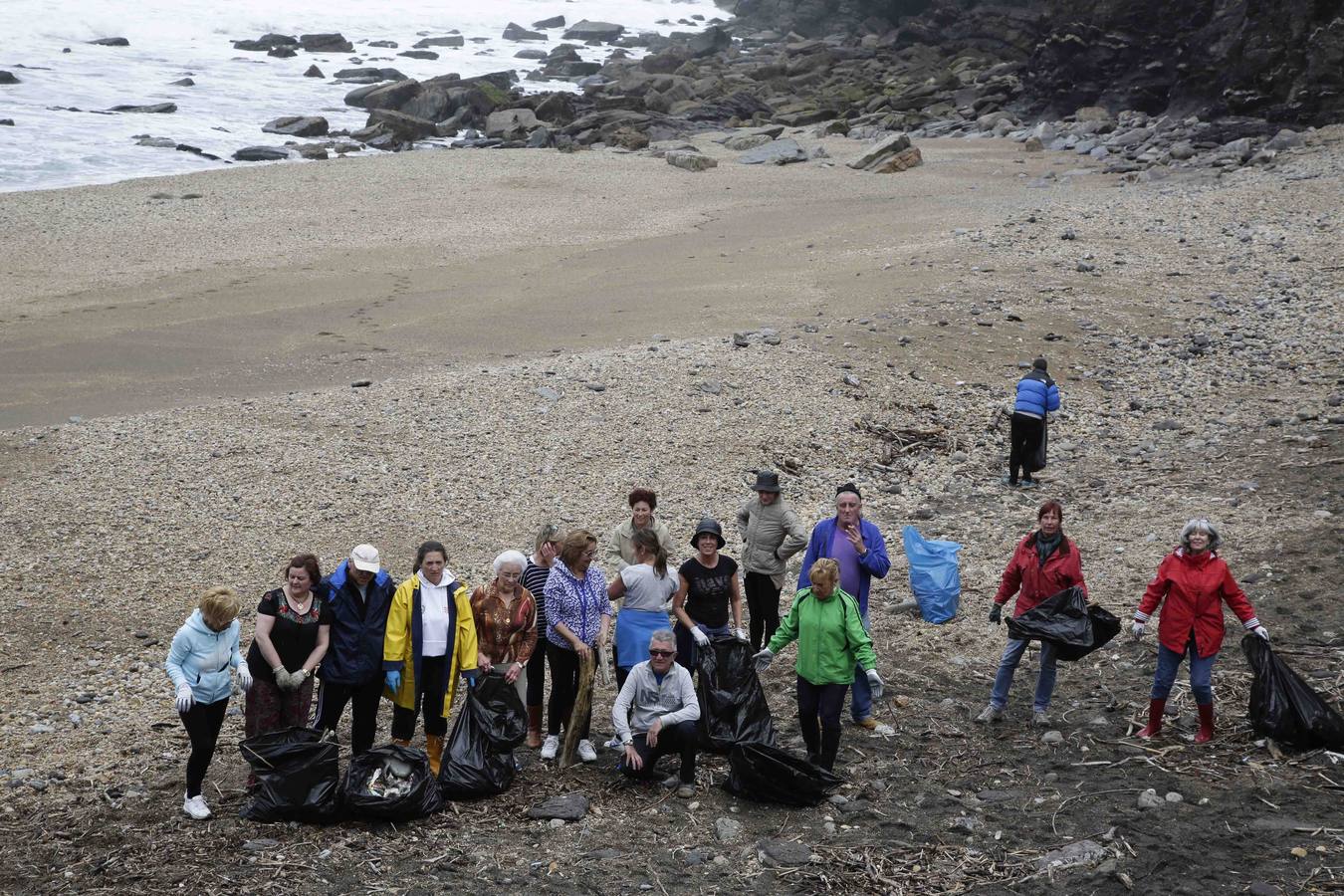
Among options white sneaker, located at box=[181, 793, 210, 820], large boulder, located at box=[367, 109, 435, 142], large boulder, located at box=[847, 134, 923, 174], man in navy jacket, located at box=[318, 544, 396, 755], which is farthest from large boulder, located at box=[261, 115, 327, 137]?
white sneaker, located at box=[181, 793, 210, 820]

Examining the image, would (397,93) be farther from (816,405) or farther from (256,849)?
(256,849)

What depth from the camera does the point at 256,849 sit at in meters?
6.09

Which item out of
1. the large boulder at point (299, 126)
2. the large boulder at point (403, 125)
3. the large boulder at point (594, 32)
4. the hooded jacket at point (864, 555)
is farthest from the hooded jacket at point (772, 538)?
the large boulder at point (594, 32)

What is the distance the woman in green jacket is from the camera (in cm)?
680

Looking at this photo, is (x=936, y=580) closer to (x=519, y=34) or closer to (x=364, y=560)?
(x=364, y=560)

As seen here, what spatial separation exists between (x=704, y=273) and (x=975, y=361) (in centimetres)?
676

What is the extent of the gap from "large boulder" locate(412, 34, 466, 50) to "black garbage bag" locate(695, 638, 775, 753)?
2657 inches

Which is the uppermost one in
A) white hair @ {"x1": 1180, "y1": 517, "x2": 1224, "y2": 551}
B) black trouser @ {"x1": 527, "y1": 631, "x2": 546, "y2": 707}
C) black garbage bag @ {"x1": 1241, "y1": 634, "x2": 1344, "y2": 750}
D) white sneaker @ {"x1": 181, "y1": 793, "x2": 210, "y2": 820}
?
white hair @ {"x1": 1180, "y1": 517, "x2": 1224, "y2": 551}

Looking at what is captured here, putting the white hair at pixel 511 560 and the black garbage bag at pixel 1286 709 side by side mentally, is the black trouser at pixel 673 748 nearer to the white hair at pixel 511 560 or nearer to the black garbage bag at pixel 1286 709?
the white hair at pixel 511 560

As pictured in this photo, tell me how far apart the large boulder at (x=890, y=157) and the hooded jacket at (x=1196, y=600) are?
1016 inches

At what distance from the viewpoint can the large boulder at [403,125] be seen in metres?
40.9

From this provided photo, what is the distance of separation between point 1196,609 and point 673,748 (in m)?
2.98

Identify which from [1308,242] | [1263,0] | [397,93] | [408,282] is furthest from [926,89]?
[408,282]

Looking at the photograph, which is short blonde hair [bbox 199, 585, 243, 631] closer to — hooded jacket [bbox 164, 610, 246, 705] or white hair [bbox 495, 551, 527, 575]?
hooded jacket [bbox 164, 610, 246, 705]
